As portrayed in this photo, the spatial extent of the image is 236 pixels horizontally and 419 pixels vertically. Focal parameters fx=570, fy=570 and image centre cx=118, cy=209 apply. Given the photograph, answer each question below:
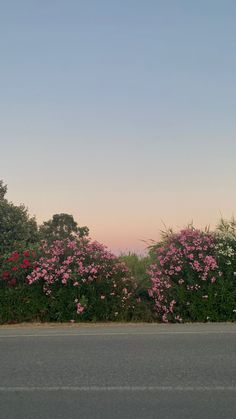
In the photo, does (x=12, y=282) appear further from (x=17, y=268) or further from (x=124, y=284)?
(x=124, y=284)

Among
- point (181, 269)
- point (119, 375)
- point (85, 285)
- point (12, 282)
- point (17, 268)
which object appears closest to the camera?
point (119, 375)

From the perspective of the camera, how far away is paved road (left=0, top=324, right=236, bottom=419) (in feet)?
18.8

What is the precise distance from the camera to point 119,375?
23.3 ft

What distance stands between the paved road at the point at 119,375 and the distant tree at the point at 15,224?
37441 mm

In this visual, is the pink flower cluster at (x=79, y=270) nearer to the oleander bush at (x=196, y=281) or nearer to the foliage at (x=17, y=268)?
the foliage at (x=17, y=268)

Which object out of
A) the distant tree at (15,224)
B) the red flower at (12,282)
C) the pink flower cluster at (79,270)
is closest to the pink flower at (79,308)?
the pink flower cluster at (79,270)

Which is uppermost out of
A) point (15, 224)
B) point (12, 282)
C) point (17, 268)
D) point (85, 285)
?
point (15, 224)

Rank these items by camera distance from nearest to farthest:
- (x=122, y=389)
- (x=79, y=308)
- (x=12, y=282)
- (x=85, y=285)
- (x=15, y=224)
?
(x=122, y=389) < (x=79, y=308) < (x=85, y=285) < (x=12, y=282) < (x=15, y=224)

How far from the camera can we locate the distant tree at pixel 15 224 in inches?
1875

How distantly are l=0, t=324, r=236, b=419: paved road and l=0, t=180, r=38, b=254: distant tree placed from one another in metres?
Answer: 37.4

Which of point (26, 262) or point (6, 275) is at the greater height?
point (26, 262)

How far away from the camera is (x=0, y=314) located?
1383 cm

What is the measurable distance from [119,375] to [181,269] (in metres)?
6.84

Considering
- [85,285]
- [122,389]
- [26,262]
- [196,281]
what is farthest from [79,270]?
[122,389]
